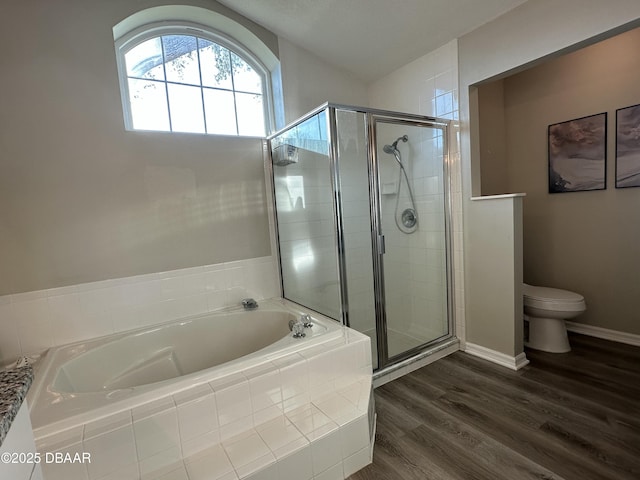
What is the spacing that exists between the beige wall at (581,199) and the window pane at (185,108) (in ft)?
8.97

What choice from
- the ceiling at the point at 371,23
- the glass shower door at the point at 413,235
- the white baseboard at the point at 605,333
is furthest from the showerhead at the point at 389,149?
the white baseboard at the point at 605,333

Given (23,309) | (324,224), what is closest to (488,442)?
(324,224)

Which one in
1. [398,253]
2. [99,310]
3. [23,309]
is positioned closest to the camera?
[23,309]

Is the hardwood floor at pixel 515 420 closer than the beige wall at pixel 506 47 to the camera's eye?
Yes

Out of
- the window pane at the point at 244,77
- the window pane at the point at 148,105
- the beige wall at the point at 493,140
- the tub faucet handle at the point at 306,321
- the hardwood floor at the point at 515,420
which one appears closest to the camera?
the hardwood floor at the point at 515,420

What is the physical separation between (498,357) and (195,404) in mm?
2032

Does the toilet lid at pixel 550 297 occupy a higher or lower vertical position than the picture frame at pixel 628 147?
lower

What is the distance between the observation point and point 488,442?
5.01 ft

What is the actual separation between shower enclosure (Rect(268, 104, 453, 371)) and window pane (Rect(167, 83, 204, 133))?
556 mm

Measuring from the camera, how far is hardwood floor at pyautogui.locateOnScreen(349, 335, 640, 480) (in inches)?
54.5

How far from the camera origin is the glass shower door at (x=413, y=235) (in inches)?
92.0

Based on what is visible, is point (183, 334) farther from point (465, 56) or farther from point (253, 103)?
point (465, 56)

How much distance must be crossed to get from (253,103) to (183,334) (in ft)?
5.98

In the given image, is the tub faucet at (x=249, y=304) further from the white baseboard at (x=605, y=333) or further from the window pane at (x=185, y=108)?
the white baseboard at (x=605, y=333)
